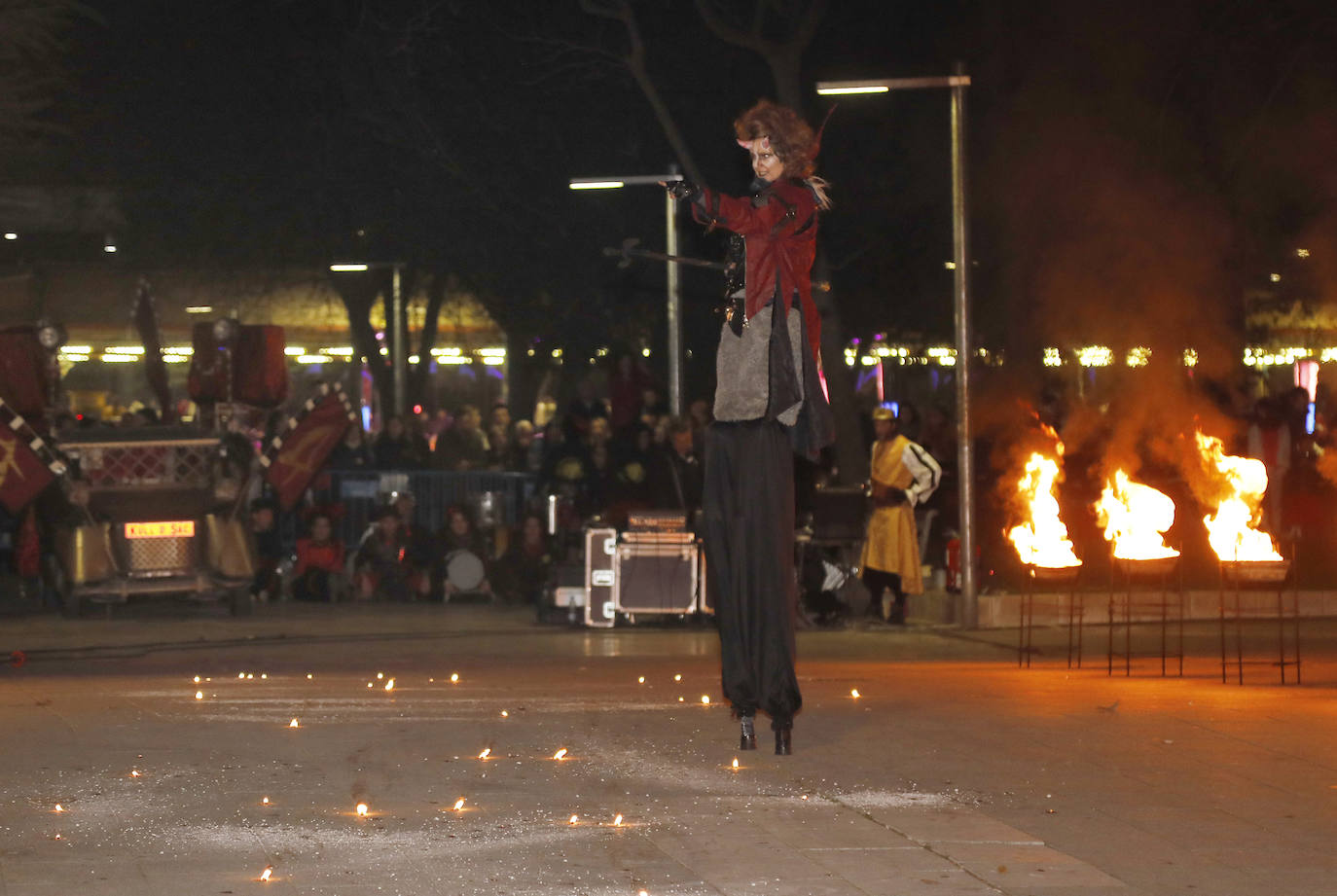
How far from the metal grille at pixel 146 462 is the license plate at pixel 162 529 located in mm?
321

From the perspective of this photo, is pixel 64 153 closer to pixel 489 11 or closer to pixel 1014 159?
pixel 489 11

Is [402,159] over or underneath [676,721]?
over

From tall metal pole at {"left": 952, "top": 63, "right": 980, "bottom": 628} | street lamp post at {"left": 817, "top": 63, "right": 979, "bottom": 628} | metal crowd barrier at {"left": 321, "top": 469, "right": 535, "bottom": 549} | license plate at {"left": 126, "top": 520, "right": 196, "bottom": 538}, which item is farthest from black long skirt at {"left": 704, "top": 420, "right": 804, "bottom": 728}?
metal crowd barrier at {"left": 321, "top": 469, "right": 535, "bottom": 549}

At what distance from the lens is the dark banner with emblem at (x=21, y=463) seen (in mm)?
16188

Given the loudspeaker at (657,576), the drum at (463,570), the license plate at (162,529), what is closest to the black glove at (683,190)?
the loudspeaker at (657,576)

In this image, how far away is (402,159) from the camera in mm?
32156

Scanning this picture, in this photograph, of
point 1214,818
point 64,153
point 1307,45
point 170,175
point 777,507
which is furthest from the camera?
point 170,175

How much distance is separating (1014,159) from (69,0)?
36.6ft

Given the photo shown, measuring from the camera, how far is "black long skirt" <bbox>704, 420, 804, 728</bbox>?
783cm

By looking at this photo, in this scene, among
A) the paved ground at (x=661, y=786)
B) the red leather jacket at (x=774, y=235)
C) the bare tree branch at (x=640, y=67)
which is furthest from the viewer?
the bare tree branch at (x=640, y=67)

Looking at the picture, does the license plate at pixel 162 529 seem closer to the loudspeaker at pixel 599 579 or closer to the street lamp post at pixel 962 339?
the loudspeaker at pixel 599 579

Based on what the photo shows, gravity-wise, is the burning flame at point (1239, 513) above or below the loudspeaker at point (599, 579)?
above

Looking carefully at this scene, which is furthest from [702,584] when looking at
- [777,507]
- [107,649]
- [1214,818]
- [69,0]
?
[1214,818]

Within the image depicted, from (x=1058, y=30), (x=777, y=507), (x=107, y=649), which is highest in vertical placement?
(x=1058, y=30)
